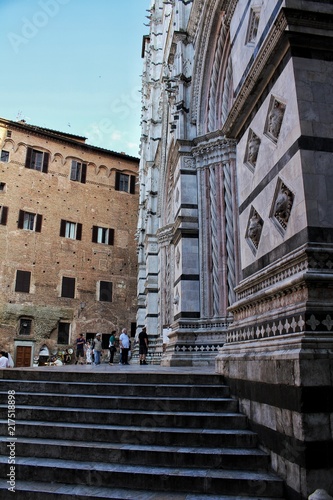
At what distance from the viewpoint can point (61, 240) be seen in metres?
29.3

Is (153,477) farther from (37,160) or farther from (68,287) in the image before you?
(37,160)

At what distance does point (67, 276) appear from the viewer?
28.9 m

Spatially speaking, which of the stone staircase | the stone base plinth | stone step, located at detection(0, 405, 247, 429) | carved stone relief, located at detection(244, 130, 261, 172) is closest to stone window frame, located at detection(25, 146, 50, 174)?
the stone staircase

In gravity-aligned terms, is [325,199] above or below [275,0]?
below

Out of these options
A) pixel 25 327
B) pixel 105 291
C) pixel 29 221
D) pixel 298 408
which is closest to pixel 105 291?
pixel 105 291

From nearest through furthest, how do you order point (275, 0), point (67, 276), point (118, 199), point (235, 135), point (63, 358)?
point (275, 0), point (235, 135), point (63, 358), point (67, 276), point (118, 199)

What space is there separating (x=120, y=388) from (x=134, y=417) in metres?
0.84

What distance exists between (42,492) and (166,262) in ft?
46.4

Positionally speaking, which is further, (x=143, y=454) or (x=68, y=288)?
(x=68, y=288)

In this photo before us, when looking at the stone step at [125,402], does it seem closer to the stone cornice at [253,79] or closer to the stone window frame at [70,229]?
the stone cornice at [253,79]

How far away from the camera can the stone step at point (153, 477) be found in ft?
11.0

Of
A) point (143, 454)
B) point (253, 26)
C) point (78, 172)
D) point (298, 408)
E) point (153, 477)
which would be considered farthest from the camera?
point (78, 172)

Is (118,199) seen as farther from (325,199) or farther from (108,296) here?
(325,199)

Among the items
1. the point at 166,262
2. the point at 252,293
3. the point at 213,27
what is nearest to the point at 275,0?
the point at 252,293
